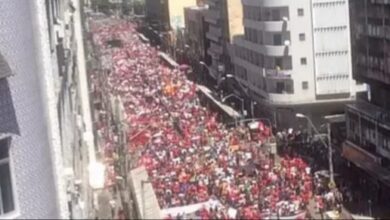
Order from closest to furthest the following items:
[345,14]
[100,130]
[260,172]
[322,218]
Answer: [322,218]
[260,172]
[100,130]
[345,14]

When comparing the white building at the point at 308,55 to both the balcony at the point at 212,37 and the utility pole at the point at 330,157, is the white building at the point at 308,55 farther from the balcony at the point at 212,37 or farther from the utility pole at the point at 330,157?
the balcony at the point at 212,37

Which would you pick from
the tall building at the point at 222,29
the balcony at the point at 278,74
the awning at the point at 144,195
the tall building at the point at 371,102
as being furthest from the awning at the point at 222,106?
the awning at the point at 144,195

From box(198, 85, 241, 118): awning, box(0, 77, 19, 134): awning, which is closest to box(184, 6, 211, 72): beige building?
box(198, 85, 241, 118): awning

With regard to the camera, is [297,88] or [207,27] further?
[207,27]

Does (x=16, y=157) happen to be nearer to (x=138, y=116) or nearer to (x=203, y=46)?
(x=138, y=116)

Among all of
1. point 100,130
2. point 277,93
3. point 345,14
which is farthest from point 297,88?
point 100,130

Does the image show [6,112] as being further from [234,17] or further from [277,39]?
[234,17]

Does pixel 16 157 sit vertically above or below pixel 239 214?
above

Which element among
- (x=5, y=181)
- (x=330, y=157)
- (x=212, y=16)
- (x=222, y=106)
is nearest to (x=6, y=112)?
(x=5, y=181)
